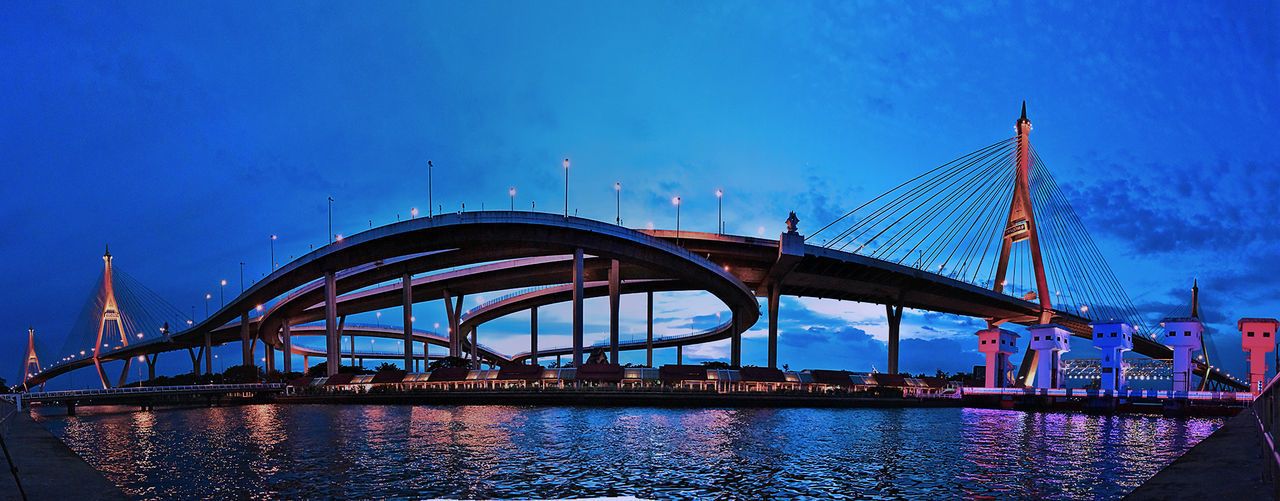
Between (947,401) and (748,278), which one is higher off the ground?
(748,278)

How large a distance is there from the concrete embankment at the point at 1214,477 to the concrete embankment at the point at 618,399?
4452 centimetres

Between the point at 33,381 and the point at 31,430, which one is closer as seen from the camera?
the point at 31,430

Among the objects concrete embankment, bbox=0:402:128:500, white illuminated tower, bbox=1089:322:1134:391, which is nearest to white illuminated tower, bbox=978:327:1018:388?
white illuminated tower, bbox=1089:322:1134:391

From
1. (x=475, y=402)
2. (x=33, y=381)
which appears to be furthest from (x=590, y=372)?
(x=33, y=381)

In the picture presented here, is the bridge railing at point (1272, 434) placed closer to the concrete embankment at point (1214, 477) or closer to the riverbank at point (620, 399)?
the concrete embankment at point (1214, 477)

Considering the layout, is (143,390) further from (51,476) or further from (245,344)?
(51,476)

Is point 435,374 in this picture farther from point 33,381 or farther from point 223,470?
point 33,381

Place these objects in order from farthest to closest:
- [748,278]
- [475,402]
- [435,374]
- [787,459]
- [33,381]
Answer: [33,381]
[748,278]
[435,374]
[475,402]
[787,459]

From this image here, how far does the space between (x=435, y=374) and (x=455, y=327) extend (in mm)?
27473

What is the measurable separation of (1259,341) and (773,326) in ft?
155

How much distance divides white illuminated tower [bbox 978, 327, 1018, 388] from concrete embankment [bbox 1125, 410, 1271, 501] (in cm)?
7039

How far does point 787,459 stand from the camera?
23453mm

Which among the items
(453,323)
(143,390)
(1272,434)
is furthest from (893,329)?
(1272,434)

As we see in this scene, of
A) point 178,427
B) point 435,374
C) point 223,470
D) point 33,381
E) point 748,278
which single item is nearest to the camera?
point 223,470
